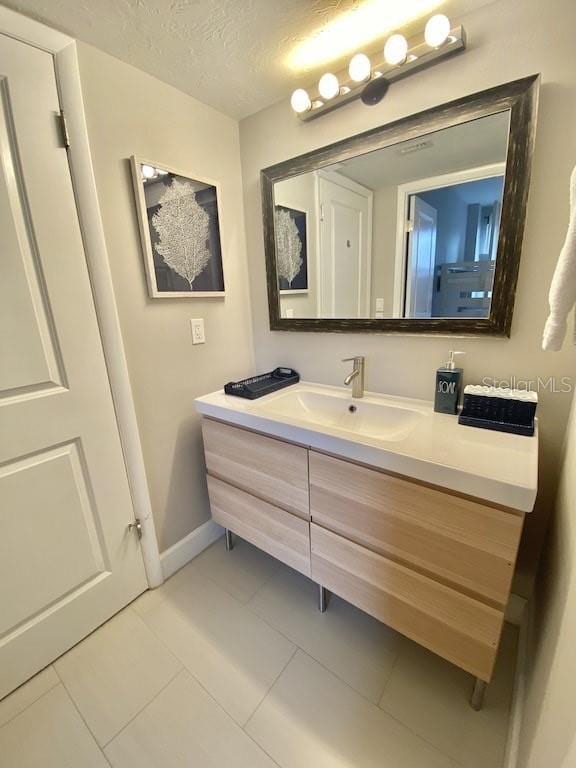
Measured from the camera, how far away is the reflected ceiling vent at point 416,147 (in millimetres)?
1077

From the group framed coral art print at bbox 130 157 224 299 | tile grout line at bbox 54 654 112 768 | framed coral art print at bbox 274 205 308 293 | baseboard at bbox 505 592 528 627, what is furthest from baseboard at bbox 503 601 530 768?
framed coral art print at bbox 130 157 224 299

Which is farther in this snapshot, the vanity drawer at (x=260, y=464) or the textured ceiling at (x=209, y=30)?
A: the vanity drawer at (x=260, y=464)

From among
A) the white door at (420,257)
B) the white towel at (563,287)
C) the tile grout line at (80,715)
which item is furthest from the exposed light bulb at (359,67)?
the tile grout line at (80,715)

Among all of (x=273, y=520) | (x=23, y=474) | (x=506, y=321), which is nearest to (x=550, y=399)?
(x=506, y=321)

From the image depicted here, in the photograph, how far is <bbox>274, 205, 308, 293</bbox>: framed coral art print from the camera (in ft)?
4.77

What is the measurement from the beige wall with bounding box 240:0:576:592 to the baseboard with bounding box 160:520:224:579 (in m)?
1.08

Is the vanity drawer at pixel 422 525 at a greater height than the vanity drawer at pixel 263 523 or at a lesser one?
greater

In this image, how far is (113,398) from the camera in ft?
4.03

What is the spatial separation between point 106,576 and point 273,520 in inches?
27.8

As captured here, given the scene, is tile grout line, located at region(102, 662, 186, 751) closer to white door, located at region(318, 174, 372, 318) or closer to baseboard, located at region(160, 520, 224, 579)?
baseboard, located at region(160, 520, 224, 579)

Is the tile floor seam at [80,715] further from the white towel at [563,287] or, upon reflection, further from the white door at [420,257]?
the white door at [420,257]

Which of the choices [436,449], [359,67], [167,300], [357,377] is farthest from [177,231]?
[436,449]

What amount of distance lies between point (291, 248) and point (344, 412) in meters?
0.78

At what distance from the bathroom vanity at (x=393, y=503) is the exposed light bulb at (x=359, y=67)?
1.10 m
